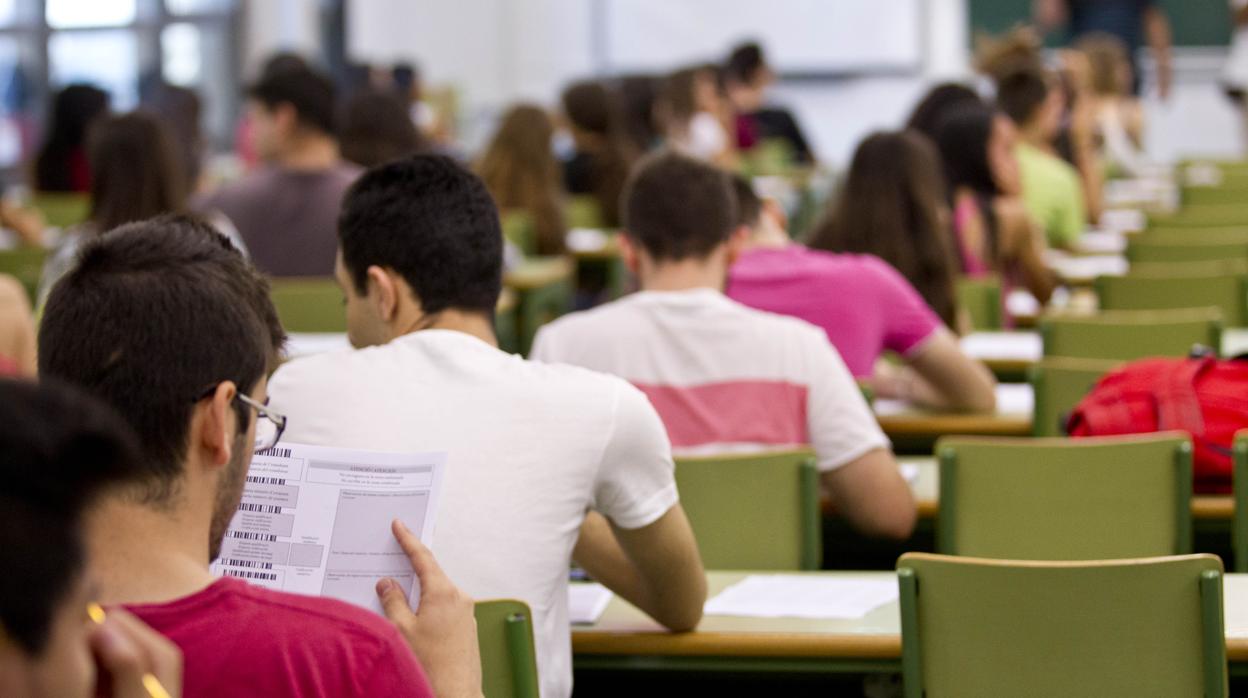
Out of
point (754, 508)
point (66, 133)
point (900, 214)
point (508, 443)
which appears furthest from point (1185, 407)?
point (66, 133)

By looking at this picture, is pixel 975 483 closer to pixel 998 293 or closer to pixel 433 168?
pixel 433 168

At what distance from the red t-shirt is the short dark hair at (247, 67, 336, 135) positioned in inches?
174

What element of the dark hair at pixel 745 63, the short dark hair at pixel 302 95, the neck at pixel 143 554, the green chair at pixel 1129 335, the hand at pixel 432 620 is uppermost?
the dark hair at pixel 745 63

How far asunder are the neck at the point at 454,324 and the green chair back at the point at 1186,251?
458cm

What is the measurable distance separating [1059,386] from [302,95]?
111 inches

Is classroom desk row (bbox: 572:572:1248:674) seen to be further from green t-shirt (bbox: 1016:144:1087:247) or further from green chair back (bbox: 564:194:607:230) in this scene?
green chair back (bbox: 564:194:607:230)

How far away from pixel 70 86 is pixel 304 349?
4.15 m

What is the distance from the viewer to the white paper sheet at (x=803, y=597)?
8.88 ft

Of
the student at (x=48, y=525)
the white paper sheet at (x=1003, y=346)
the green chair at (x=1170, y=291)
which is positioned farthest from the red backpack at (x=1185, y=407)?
the student at (x=48, y=525)

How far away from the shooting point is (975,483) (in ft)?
10.4

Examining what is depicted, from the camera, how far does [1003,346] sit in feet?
16.6

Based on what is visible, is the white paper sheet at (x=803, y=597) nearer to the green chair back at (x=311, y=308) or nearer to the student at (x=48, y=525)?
the student at (x=48, y=525)

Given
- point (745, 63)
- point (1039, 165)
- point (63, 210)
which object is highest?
point (745, 63)

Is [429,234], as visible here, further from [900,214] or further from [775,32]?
[775,32]
